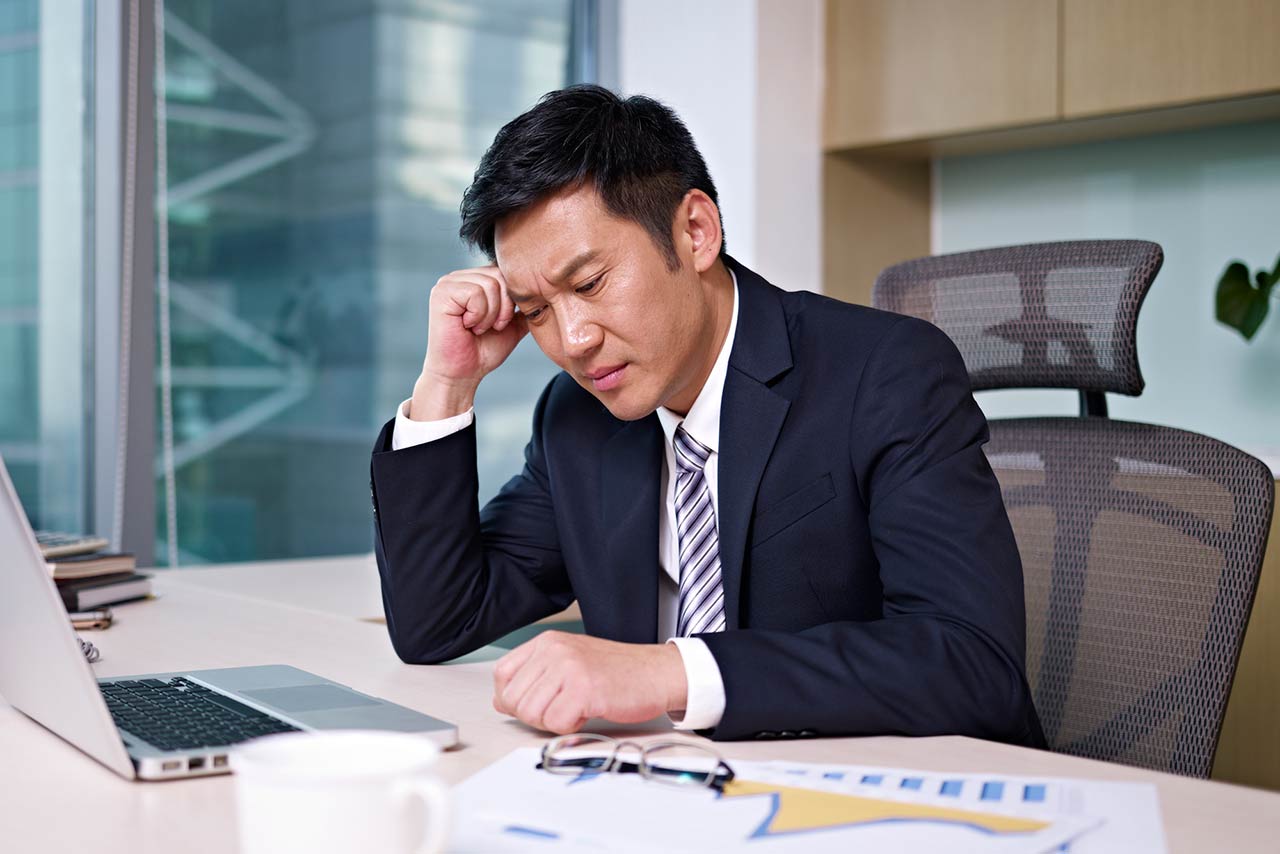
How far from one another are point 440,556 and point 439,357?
23cm

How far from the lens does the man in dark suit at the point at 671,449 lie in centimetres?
117

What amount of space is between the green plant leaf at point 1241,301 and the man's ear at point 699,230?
76.0 inches

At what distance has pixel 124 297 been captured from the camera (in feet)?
8.98

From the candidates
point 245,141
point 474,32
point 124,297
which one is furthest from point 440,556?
point 474,32

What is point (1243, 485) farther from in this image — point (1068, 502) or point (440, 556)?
point (440, 556)

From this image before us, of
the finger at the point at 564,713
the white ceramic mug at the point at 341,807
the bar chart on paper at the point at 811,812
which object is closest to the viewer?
the white ceramic mug at the point at 341,807

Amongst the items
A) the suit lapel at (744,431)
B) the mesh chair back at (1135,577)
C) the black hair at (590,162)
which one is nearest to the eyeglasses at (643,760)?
the suit lapel at (744,431)

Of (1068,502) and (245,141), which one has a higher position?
(245,141)

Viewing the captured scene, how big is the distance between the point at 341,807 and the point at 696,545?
34.5 inches

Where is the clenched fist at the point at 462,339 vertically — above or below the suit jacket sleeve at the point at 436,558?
above

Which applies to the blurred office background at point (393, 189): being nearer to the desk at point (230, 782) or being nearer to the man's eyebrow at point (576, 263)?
the desk at point (230, 782)

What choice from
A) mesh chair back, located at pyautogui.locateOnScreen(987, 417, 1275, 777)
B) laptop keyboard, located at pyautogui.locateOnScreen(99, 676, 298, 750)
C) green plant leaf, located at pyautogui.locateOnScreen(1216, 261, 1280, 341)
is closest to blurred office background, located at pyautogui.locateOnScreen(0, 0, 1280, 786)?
green plant leaf, located at pyautogui.locateOnScreen(1216, 261, 1280, 341)

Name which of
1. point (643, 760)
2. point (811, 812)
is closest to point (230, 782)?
point (643, 760)

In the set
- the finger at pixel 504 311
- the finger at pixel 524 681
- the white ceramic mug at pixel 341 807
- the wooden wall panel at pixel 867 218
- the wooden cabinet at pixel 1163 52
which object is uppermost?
the wooden cabinet at pixel 1163 52
